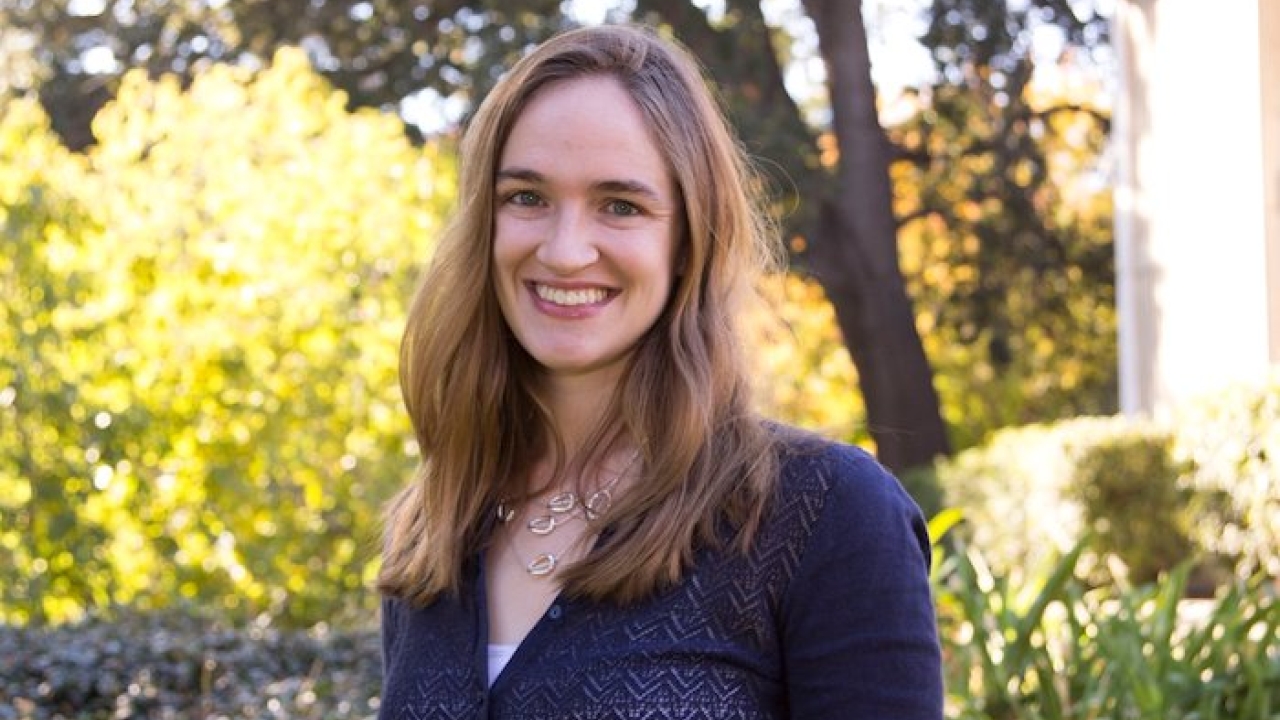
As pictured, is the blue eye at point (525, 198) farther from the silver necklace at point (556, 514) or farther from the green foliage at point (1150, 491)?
the green foliage at point (1150, 491)

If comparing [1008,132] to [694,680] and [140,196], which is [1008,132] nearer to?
[140,196]

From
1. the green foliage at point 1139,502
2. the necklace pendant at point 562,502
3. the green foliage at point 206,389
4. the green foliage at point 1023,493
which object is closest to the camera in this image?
the necklace pendant at point 562,502

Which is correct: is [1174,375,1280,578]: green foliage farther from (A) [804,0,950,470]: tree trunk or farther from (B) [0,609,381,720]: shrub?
(A) [804,0,950,470]: tree trunk

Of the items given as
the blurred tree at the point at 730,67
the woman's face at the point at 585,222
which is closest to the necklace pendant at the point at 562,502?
the woman's face at the point at 585,222

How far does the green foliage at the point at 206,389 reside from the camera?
299 inches

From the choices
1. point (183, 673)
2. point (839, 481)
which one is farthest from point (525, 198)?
point (183, 673)

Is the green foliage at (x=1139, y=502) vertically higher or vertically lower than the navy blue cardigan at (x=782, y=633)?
lower

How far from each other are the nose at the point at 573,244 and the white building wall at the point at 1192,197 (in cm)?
671

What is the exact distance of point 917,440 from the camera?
1672 centimetres

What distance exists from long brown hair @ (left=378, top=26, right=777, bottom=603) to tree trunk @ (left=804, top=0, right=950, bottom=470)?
13.5 meters

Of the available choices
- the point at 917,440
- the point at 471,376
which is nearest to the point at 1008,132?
the point at 917,440

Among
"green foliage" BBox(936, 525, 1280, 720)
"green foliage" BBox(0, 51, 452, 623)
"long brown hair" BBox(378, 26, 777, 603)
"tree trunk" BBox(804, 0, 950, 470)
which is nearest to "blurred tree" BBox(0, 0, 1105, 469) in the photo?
"tree trunk" BBox(804, 0, 950, 470)

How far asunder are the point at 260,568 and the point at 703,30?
8.83m

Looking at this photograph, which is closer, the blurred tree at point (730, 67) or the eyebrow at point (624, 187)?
the eyebrow at point (624, 187)
